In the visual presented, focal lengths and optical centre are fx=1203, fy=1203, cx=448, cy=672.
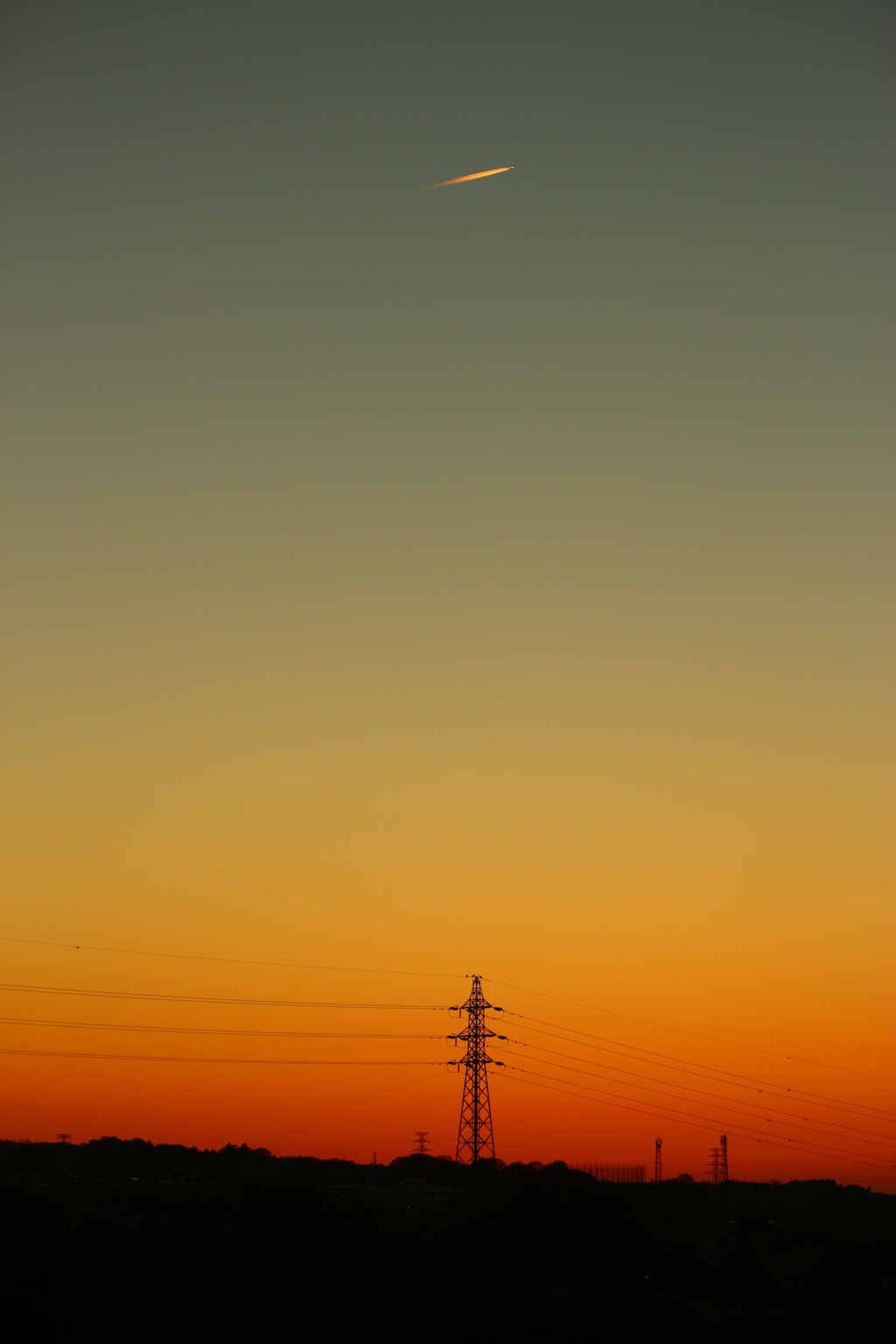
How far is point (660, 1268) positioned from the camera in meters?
70.4

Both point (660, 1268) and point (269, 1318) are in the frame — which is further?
point (660, 1268)

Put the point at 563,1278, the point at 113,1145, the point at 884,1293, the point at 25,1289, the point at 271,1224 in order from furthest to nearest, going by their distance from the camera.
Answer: the point at 113,1145, the point at 271,1224, the point at 563,1278, the point at 884,1293, the point at 25,1289

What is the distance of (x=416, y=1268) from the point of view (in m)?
59.8

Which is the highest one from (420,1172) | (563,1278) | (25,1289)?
(25,1289)

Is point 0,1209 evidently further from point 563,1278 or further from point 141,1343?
point 563,1278

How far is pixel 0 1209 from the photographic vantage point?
36000mm

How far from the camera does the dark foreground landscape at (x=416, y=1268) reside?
45875 mm

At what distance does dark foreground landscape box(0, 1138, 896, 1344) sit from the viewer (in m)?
45.9

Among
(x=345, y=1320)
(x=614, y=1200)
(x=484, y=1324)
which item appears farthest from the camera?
(x=614, y=1200)

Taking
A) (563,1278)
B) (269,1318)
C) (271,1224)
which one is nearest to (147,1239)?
(271,1224)

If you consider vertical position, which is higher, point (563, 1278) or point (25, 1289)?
point (25, 1289)

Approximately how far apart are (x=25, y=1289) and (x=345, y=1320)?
2038 cm

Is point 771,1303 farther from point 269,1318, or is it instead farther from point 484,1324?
point 269,1318

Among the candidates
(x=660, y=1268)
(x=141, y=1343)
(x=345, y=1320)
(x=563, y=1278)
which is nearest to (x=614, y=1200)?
(x=660, y=1268)
